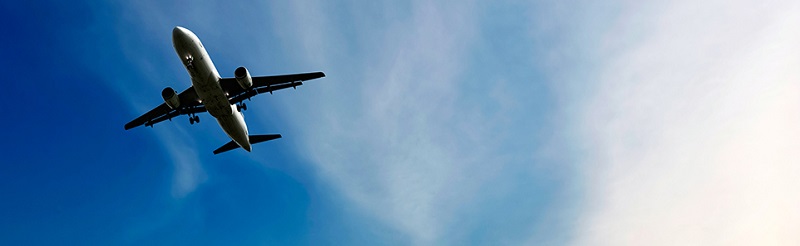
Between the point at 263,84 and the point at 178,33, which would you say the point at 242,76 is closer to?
the point at 263,84

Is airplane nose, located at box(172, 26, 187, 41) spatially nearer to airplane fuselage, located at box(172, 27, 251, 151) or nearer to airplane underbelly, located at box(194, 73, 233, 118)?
airplane fuselage, located at box(172, 27, 251, 151)

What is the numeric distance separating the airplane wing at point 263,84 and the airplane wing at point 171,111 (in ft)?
12.6

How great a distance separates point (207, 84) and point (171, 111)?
40.0 ft

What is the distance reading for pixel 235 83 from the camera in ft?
161

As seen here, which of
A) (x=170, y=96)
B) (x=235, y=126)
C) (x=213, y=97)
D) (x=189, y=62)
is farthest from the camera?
(x=235, y=126)

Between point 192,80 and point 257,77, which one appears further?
point 257,77

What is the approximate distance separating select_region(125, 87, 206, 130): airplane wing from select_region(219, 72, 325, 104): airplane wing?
384 cm

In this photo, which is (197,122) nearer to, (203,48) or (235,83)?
(235,83)

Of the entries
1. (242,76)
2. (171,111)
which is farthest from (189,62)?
(171,111)

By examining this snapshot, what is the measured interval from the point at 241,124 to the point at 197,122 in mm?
4942

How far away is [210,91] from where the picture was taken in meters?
A: 46.2

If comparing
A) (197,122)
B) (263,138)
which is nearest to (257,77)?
(197,122)

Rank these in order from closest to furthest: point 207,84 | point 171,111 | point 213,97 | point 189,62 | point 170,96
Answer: point 189,62
point 207,84
point 213,97
point 170,96
point 171,111

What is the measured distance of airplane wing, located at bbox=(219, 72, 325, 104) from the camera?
49094mm
